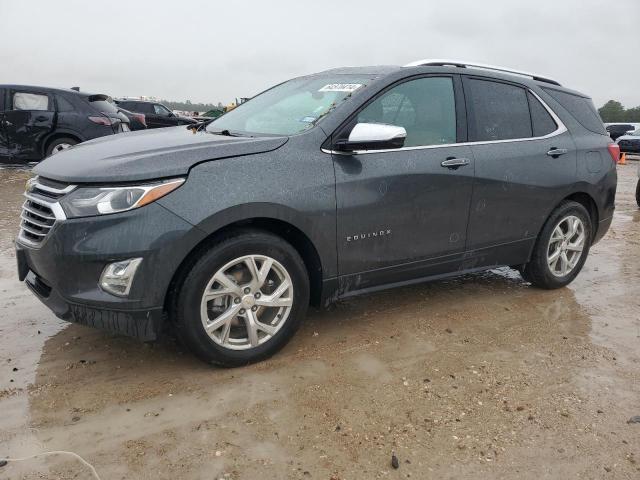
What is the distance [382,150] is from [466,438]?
173 cm

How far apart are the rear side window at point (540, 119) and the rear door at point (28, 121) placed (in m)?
8.76

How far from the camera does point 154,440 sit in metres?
2.41

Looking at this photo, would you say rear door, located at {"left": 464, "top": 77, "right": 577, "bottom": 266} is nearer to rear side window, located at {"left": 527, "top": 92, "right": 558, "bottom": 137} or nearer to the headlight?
rear side window, located at {"left": 527, "top": 92, "right": 558, "bottom": 137}

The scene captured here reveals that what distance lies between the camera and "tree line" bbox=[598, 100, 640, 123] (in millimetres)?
59531

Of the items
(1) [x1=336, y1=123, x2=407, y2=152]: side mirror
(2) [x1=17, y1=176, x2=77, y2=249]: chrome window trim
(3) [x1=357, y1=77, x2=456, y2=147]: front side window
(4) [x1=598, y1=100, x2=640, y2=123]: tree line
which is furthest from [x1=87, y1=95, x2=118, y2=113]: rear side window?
(4) [x1=598, y1=100, x2=640, y2=123]: tree line

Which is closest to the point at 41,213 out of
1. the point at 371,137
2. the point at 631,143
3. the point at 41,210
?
the point at 41,210

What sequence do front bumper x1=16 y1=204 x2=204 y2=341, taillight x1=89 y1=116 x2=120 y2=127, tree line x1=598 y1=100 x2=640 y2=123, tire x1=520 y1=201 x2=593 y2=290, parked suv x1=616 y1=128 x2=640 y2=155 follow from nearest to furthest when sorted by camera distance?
front bumper x1=16 y1=204 x2=204 y2=341 → tire x1=520 y1=201 x2=593 y2=290 → taillight x1=89 y1=116 x2=120 y2=127 → parked suv x1=616 y1=128 x2=640 y2=155 → tree line x1=598 y1=100 x2=640 y2=123

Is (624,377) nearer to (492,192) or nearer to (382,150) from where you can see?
(492,192)

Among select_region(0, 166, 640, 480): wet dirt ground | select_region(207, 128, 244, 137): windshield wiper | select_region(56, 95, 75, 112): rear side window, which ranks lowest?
select_region(0, 166, 640, 480): wet dirt ground

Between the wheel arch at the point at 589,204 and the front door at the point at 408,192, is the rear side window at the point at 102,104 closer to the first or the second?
the front door at the point at 408,192

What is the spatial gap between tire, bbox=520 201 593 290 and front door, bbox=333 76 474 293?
3.13ft

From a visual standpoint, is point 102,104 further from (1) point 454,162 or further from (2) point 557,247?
(2) point 557,247

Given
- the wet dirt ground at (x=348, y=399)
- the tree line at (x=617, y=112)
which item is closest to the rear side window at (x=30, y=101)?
the wet dirt ground at (x=348, y=399)

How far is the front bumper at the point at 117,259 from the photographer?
2.65 meters
